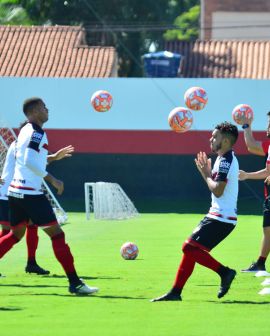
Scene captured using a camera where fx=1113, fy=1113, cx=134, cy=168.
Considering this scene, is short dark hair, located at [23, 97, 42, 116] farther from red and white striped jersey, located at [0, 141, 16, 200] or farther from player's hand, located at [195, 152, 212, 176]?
player's hand, located at [195, 152, 212, 176]

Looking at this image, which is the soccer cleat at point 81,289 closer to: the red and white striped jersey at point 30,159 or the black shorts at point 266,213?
the red and white striped jersey at point 30,159

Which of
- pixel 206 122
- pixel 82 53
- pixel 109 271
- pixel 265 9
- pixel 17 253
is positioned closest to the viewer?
pixel 109 271

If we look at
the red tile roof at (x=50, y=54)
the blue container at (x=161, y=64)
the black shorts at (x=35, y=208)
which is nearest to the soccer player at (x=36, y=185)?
the black shorts at (x=35, y=208)

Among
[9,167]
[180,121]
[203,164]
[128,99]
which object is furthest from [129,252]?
[128,99]

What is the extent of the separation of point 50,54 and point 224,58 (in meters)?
13.1

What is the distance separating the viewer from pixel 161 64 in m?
44.0

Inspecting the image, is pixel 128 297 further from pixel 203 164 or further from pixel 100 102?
pixel 100 102

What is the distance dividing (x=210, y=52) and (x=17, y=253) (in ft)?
110

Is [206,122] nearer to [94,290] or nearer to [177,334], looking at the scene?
[94,290]

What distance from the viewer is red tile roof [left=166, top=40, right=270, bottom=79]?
1797 inches

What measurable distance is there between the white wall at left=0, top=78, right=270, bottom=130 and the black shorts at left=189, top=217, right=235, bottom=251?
63.3ft

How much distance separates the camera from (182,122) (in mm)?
22250

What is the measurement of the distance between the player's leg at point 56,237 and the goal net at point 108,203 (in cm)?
1267

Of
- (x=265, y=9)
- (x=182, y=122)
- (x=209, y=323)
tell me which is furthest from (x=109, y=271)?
(x=265, y=9)
